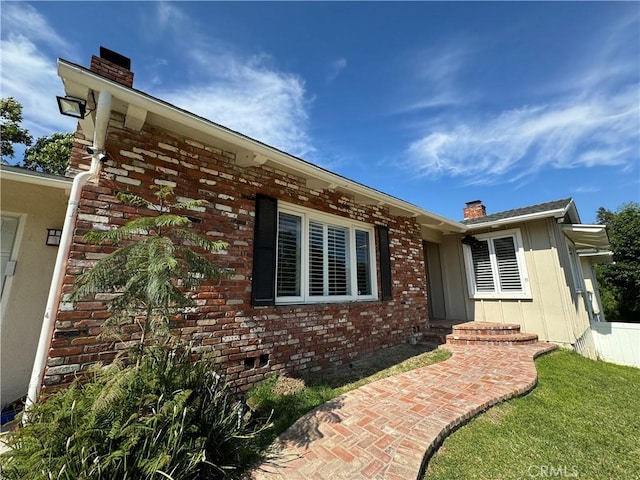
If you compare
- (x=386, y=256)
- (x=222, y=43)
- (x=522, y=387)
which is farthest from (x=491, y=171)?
(x=222, y=43)

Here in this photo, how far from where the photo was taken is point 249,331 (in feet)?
11.7

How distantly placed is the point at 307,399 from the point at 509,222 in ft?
23.3

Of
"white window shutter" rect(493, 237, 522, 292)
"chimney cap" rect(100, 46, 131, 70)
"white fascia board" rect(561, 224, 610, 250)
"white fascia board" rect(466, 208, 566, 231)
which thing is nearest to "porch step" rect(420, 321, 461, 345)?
"white window shutter" rect(493, 237, 522, 292)

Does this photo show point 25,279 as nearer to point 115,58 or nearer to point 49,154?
point 115,58

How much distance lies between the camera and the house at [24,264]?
315 centimetres

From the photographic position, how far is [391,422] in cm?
274

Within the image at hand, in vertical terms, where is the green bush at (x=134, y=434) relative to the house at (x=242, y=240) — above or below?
below

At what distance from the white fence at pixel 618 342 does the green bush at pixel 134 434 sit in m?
10.6

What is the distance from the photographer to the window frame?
4.41 meters

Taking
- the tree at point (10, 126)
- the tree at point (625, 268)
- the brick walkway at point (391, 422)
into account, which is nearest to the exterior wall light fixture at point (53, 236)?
the brick walkway at point (391, 422)

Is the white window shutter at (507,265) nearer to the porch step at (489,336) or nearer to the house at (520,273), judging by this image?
the house at (520,273)

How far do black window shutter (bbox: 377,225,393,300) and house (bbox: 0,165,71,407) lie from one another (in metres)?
5.41

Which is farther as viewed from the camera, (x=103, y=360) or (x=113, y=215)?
(x=113, y=215)

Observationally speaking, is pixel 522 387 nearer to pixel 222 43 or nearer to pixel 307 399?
pixel 307 399
